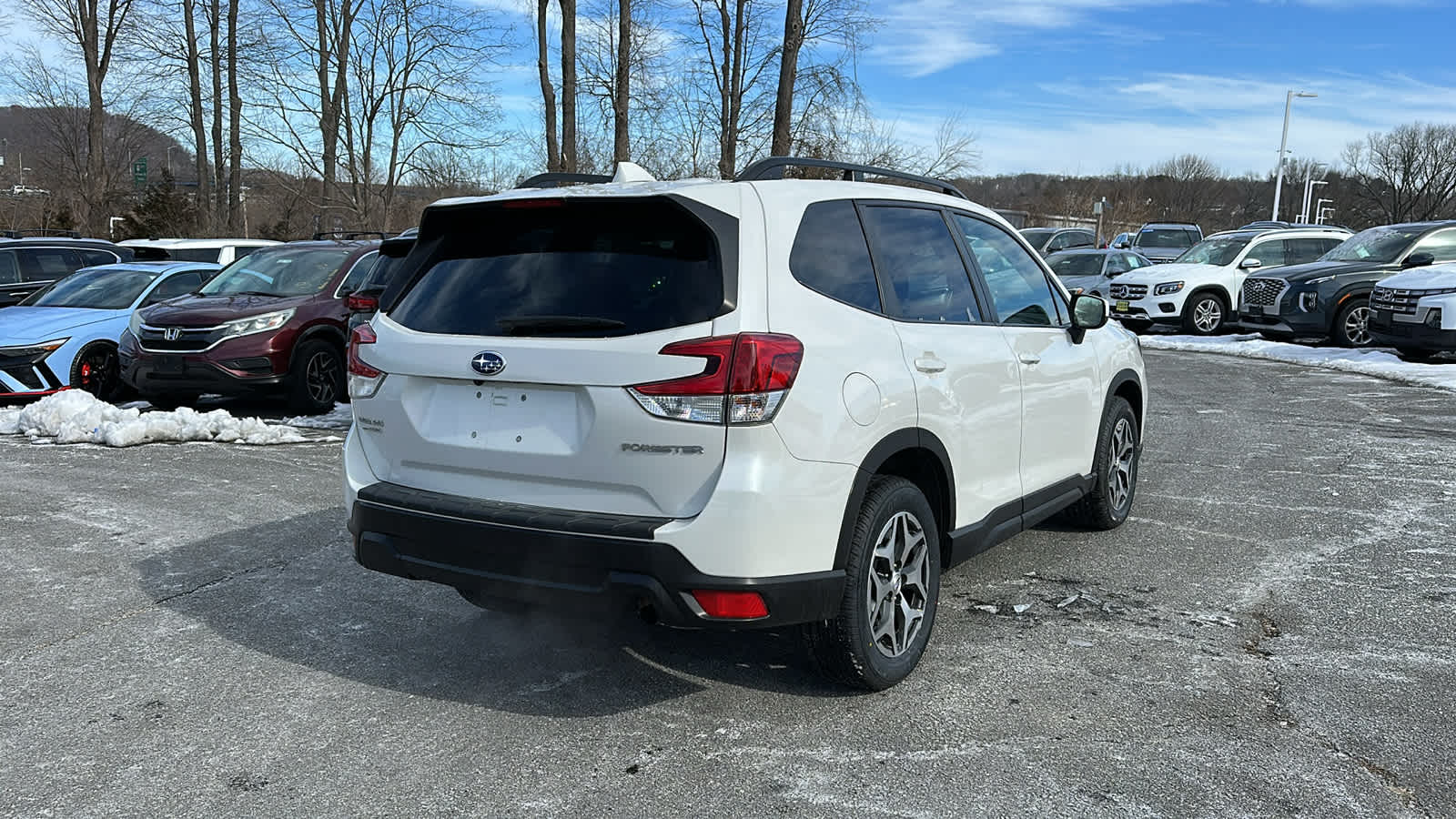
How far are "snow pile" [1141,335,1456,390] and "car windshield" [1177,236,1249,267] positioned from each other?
5.14ft

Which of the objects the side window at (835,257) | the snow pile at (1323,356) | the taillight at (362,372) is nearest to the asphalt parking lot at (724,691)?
the taillight at (362,372)

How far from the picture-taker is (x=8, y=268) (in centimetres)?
1471

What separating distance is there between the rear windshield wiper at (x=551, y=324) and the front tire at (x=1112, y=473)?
10.7ft

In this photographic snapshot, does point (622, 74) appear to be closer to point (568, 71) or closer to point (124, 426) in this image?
point (568, 71)

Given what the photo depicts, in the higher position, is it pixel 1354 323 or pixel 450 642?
pixel 1354 323

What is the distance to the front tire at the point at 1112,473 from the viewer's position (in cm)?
582

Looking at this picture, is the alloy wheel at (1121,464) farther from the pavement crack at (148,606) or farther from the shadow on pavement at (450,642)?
the pavement crack at (148,606)

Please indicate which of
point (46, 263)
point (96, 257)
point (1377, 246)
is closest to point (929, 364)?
point (46, 263)

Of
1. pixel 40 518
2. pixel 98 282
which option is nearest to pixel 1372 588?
pixel 40 518

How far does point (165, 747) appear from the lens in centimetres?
349

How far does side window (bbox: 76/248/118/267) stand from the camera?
51.1 feet

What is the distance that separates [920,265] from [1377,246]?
1617 centimetres

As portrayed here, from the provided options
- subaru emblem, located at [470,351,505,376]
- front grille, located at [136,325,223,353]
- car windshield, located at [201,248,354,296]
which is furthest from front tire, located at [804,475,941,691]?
car windshield, located at [201,248,354,296]

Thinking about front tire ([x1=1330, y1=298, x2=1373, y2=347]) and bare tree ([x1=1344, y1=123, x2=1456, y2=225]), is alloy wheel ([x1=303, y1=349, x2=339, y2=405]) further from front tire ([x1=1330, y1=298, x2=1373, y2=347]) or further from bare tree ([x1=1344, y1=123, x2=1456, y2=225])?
bare tree ([x1=1344, y1=123, x2=1456, y2=225])
